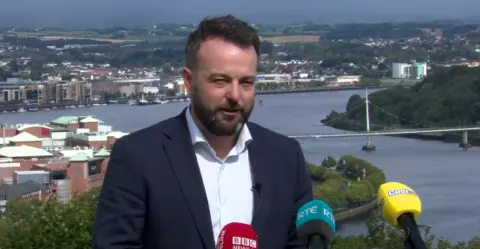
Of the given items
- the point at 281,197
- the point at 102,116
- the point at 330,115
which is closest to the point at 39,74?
the point at 102,116

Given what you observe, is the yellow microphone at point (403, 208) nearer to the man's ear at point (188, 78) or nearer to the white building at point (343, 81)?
the man's ear at point (188, 78)

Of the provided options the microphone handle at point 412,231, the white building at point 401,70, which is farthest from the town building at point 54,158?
the white building at point 401,70

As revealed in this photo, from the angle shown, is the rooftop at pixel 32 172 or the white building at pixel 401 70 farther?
the white building at pixel 401 70

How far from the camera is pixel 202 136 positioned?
0.92 metres

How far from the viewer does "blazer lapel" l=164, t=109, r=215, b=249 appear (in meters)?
0.89

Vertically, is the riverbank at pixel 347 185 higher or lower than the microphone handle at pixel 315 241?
lower

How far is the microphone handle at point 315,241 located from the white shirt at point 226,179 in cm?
10

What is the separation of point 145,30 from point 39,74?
16328mm

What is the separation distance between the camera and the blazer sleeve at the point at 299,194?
922mm

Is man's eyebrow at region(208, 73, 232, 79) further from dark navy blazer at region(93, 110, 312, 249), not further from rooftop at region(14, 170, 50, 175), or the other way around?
rooftop at region(14, 170, 50, 175)

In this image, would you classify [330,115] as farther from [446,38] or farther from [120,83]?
[446,38]

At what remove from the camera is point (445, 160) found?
13703 mm

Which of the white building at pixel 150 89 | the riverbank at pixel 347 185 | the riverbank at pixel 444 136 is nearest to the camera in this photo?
the riverbank at pixel 347 185

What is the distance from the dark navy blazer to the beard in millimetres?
30
